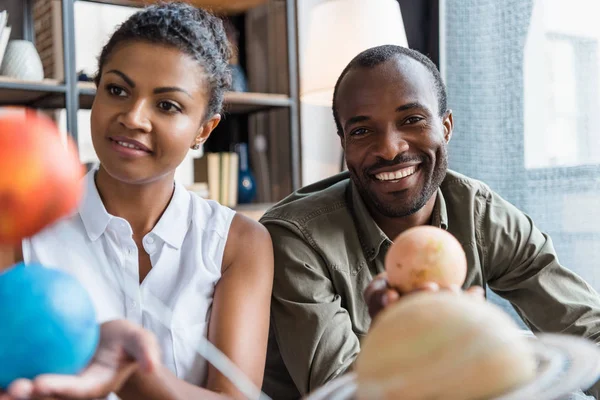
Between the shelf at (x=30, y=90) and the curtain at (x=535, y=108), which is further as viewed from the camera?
the shelf at (x=30, y=90)

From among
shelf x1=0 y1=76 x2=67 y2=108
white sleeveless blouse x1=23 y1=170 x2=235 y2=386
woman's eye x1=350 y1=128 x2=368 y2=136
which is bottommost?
white sleeveless blouse x1=23 y1=170 x2=235 y2=386

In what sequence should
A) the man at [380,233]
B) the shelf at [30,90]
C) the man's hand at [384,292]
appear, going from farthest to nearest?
the shelf at [30,90]
the man at [380,233]
the man's hand at [384,292]

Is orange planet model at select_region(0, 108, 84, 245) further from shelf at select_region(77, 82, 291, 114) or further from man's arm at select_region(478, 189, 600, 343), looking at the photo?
shelf at select_region(77, 82, 291, 114)

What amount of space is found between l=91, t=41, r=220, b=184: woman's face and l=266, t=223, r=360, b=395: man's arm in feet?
1.03

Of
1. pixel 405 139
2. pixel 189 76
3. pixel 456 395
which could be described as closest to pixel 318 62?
pixel 405 139

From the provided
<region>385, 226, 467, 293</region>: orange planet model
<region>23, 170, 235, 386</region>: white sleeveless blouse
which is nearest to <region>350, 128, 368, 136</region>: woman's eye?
<region>23, 170, 235, 386</region>: white sleeveless blouse

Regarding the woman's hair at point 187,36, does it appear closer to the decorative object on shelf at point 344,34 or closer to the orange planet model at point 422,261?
the orange planet model at point 422,261

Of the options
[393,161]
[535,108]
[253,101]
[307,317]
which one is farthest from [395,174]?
[253,101]

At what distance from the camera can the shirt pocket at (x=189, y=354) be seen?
3.70 feet

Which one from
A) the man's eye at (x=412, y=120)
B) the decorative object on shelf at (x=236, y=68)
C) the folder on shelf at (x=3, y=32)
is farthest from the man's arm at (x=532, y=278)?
the folder on shelf at (x=3, y=32)

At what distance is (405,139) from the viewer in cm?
132

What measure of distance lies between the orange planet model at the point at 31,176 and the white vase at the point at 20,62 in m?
1.81

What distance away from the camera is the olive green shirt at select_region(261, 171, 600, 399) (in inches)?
48.5

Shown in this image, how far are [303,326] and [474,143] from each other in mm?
1470
